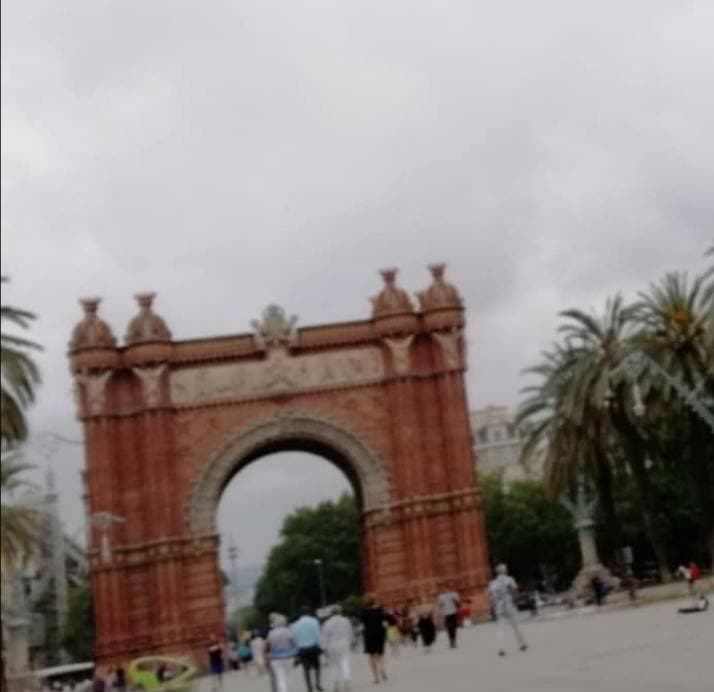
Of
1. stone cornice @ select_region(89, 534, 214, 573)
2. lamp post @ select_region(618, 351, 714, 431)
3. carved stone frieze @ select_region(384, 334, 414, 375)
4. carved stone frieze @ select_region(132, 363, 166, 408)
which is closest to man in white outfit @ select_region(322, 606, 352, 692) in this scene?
lamp post @ select_region(618, 351, 714, 431)

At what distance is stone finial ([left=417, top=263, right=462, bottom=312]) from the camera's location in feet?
157

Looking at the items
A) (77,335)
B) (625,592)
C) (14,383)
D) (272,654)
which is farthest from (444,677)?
(77,335)

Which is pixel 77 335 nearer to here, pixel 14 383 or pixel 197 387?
pixel 197 387

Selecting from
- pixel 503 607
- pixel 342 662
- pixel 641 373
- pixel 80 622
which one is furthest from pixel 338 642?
pixel 80 622

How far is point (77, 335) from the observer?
46531mm

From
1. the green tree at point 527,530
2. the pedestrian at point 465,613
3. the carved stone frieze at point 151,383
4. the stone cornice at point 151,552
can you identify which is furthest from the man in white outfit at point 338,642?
the green tree at point 527,530

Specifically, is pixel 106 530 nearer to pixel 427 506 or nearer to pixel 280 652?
pixel 427 506

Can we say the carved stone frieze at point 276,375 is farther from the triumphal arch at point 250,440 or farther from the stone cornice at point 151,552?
the stone cornice at point 151,552

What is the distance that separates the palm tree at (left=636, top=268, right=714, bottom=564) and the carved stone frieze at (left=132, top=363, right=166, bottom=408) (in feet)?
56.4

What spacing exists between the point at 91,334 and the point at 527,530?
43.5m

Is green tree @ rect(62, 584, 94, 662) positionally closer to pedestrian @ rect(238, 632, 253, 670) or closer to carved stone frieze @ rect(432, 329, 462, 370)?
carved stone frieze @ rect(432, 329, 462, 370)

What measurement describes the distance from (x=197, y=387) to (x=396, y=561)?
31.2 ft

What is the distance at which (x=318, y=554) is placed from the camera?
9856 centimetres

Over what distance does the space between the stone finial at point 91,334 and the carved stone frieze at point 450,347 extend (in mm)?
11953
